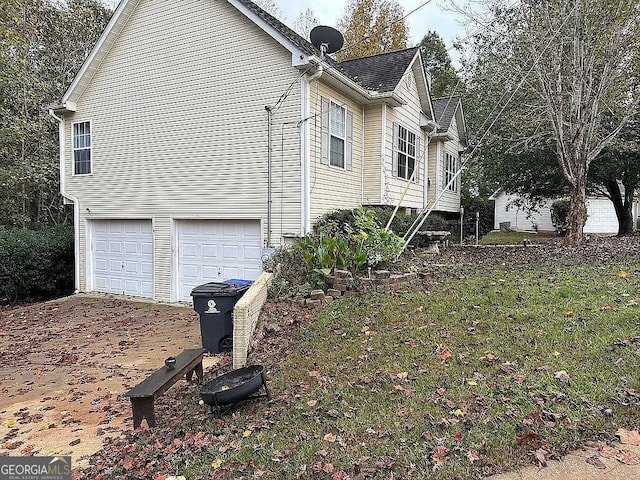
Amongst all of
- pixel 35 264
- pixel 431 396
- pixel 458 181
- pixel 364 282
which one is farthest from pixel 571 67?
pixel 35 264

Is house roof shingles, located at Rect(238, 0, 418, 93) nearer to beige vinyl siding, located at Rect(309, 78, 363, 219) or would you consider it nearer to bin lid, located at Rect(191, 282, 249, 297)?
beige vinyl siding, located at Rect(309, 78, 363, 219)

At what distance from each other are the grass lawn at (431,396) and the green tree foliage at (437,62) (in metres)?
30.0

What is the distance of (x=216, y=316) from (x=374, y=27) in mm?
24007

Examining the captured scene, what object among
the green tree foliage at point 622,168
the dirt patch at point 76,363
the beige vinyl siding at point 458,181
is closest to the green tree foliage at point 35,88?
the dirt patch at point 76,363

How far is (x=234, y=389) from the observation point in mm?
4320

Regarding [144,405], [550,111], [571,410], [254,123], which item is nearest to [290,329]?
[144,405]

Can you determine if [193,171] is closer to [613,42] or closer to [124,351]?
[124,351]

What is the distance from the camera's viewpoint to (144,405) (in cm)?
441

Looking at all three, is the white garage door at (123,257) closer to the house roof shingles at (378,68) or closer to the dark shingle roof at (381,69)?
the house roof shingles at (378,68)

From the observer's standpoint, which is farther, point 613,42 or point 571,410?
point 613,42

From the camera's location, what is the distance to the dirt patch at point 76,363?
4.66 meters

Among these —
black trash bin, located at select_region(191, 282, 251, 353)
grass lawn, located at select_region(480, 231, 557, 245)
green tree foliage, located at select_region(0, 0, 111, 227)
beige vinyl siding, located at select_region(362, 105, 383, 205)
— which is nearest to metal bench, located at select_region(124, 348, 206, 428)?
black trash bin, located at select_region(191, 282, 251, 353)

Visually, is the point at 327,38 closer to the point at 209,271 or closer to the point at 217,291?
the point at 209,271

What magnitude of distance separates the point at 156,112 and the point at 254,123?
3048 mm
